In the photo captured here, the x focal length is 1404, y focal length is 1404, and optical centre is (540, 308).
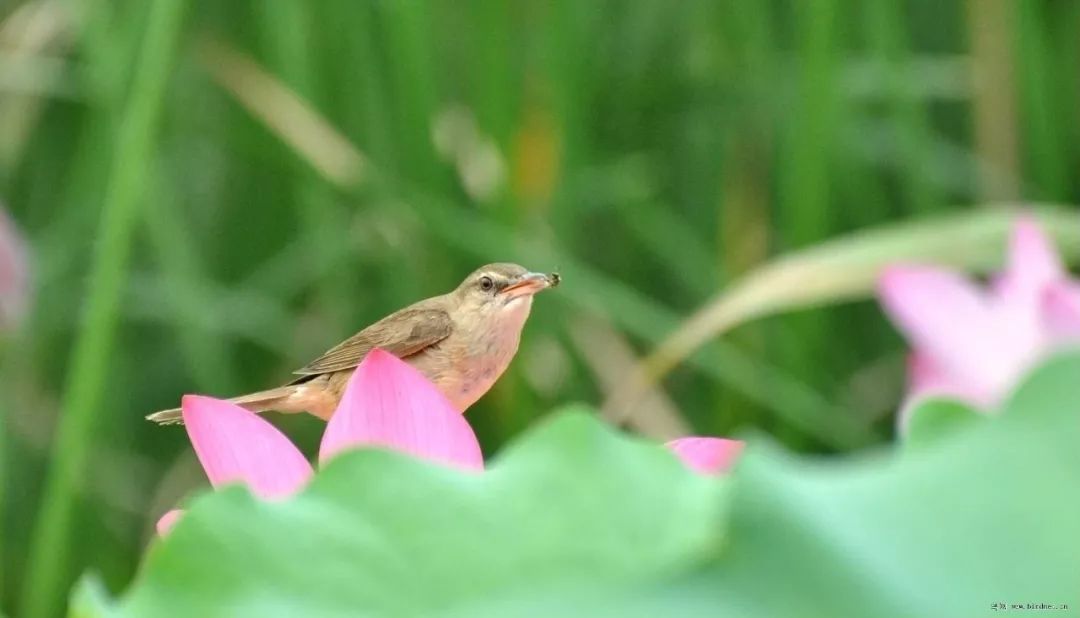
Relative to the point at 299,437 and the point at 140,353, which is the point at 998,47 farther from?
the point at 140,353

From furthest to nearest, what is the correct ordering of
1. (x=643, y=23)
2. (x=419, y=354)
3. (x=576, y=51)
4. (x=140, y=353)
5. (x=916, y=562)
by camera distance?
(x=140, y=353) < (x=643, y=23) < (x=576, y=51) < (x=419, y=354) < (x=916, y=562)

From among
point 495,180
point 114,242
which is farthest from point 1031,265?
point 495,180

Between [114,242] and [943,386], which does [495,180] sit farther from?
[943,386]

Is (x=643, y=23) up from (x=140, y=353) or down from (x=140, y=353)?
up

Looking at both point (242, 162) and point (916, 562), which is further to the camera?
point (242, 162)

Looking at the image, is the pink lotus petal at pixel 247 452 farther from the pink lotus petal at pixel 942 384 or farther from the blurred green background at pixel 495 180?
the blurred green background at pixel 495 180

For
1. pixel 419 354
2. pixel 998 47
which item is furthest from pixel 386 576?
pixel 998 47
